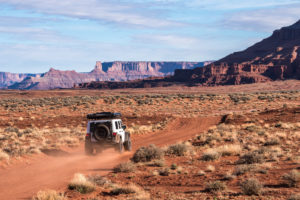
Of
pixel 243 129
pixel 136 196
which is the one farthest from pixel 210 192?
pixel 243 129

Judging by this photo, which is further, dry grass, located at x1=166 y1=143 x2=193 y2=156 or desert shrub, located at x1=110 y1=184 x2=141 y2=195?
dry grass, located at x1=166 y1=143 x2=193 y2=156

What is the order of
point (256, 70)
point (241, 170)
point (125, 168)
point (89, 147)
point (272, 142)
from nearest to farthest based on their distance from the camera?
point (241, 170) → point (125, 168) → point (89, 147) → point (272, 142) → point (256, 70)

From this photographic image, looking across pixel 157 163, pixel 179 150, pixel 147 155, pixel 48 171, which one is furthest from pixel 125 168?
pixel 179 150

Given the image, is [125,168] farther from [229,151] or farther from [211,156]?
[229,151]

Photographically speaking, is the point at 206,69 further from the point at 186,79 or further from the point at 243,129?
the point at 243,129

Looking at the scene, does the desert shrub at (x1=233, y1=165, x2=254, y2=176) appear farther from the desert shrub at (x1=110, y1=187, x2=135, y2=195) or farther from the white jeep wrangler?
the white jeep wrangler

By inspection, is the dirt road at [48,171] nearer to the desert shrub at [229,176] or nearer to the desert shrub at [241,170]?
the desert shrub at [229,176]

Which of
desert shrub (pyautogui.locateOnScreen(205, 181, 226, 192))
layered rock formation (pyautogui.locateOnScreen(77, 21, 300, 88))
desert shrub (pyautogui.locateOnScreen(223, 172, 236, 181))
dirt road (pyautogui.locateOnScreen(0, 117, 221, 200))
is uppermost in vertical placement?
layered rock formation (pyautogui.locateOnScreen(77, 21, 300, 88))

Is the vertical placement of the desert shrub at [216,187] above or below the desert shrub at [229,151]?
above

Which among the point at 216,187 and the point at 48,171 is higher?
the point at 216,187

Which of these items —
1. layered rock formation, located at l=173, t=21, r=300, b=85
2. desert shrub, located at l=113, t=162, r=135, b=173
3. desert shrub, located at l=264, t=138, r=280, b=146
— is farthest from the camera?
layered rock formation, located at l=173, t=21, r=300, b=85

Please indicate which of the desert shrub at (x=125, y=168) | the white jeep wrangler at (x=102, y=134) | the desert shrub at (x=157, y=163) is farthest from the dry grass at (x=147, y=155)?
the desert shrub at (x=125, y=168)

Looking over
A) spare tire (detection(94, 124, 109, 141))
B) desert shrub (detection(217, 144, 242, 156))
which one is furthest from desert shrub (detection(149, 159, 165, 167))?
desert shrub (detection(217, 144, 242, 156))

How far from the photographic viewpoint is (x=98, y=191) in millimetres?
9617
